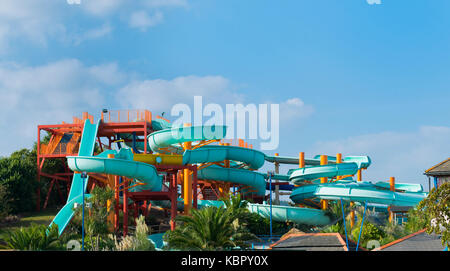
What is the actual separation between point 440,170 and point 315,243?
17.7m

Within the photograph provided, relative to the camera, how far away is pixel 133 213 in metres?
45.0

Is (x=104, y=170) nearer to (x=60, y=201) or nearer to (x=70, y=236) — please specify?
(x=70, y=236)

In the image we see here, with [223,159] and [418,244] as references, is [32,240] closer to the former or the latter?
[418,244]

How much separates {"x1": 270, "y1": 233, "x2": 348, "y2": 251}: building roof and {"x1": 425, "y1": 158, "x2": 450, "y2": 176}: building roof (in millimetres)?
15586

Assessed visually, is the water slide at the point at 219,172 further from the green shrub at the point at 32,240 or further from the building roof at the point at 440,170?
the green shrub at the point at 32,240

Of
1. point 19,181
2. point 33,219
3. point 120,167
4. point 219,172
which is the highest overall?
point 120,167

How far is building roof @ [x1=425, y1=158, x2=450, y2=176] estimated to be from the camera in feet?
129

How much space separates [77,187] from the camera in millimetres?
45062

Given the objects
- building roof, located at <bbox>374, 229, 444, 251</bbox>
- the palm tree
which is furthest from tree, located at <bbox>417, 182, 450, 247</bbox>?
the palm tree

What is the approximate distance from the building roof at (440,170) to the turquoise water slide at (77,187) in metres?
24.9

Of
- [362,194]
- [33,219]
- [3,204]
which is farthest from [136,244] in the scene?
[3,204]

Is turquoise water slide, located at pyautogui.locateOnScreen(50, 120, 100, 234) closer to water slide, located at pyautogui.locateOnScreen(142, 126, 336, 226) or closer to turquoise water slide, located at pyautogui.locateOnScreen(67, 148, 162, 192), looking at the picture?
turquoise water slide, located at pyautogui.locateOnScreen(67, 148, 162, 192)

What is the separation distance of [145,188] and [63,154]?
1480 cm
